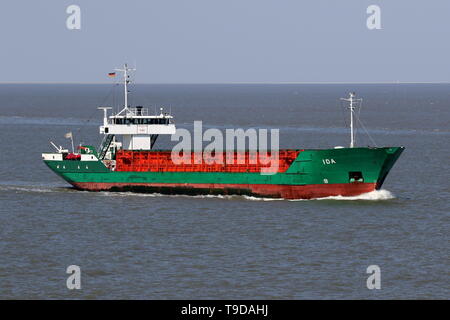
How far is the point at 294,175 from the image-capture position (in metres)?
57.6

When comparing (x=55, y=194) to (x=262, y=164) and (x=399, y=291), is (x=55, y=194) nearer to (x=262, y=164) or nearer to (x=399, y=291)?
(x=262, y=164)

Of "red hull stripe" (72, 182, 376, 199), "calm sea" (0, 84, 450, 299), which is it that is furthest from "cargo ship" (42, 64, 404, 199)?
"calm sea" (0, 84, 450, 299)

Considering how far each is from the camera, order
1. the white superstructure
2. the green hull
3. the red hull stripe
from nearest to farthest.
Answer: 1. the green hull
2. the red hull stripe
3. the white superstructure

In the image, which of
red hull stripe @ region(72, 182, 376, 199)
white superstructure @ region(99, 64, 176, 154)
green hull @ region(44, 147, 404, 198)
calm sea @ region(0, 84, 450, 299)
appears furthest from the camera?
white superstructure @ region(99, 64, 176, 154)

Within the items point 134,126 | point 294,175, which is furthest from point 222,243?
point 134,126

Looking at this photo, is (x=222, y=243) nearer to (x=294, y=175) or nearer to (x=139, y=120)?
(x=294, y=175)

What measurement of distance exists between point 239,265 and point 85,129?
304 ft

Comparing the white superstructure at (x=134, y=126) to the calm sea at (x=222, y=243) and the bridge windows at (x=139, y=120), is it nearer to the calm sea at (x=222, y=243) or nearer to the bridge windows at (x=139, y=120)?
the bridge windows at (x=139, y=120)

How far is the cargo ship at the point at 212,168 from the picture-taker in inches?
2232

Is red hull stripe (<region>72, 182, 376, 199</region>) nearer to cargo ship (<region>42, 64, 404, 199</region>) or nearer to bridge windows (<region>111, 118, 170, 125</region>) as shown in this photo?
cargo ship (<region>42, 64, 404, 199</region>)

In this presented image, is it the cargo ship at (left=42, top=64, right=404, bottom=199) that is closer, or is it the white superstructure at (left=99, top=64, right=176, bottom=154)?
the cargo ship at (left=42, top=64, right=404, bottom=199)

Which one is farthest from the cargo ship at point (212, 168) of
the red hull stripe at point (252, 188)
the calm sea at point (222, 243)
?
the calm sea at point (222, 243)

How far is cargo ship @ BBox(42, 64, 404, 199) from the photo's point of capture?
56.7 metres
